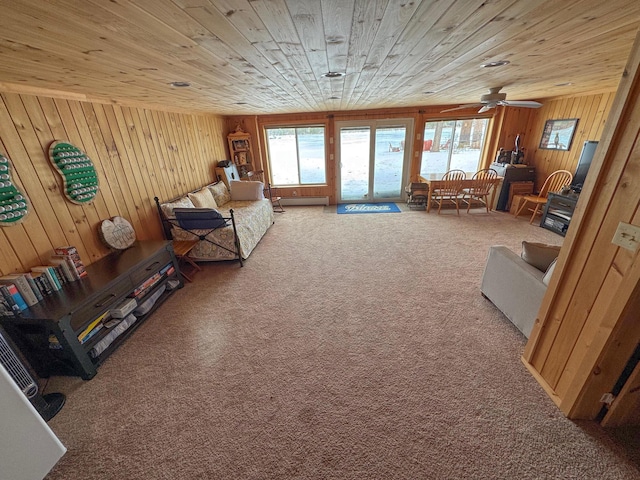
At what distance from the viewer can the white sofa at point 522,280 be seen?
6.04ft

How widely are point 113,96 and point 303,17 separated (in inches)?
102

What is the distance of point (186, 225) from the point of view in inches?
122

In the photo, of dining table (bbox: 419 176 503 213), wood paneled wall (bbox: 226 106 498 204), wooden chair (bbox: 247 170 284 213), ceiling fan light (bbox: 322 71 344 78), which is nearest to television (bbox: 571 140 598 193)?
dining table (bbox: 419 176 503 213)

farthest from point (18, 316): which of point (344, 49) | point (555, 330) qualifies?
point (555, 330)

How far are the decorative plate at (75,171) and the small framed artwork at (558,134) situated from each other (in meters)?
6.87

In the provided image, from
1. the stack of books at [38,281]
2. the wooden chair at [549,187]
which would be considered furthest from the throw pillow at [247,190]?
the wooden chair at [549,187]

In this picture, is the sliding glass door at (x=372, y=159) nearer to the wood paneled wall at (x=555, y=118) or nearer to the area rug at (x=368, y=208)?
the area rug at (x=368, y=208)

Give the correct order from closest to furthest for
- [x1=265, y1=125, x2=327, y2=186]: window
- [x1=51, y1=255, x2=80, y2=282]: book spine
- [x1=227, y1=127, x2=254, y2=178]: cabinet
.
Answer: [x1=51, y1=255, x2=80, y2=282]: book spine
[x1=227, y1=127, x2=254, y2=178]: cabinet
[x1=265, y1=125, x2=327, y2=186]: window

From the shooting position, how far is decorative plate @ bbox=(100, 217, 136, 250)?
2506mm

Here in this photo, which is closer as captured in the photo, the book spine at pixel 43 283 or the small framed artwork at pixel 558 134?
the book spine at pixel 43 283

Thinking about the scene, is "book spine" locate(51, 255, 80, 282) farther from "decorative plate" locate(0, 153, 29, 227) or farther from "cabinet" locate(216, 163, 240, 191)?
"cabinet" locate(216, 163, 240, 191)

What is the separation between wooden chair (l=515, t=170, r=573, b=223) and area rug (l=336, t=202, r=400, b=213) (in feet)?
7.27

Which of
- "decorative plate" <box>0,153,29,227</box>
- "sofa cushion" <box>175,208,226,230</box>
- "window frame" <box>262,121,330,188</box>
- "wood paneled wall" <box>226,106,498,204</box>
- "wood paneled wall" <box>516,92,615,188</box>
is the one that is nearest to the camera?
"decorative plate" <box>0,153,29,227</box>

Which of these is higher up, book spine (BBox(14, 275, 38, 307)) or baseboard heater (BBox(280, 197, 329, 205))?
book spine (BBox(14, 275, 38, 307))
